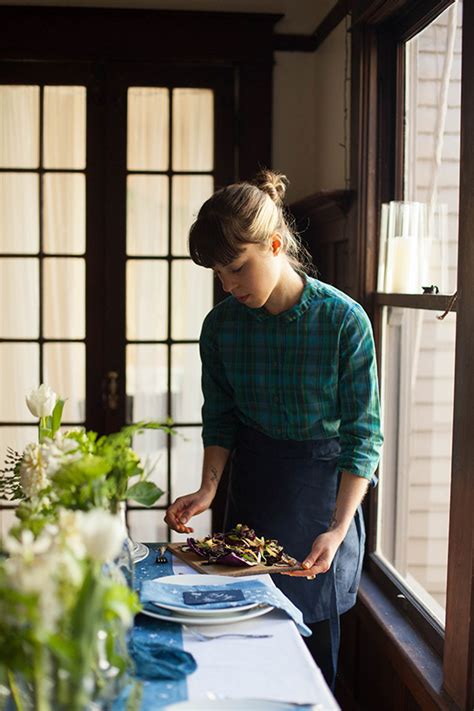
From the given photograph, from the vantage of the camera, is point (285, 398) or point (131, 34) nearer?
point (285, 398)

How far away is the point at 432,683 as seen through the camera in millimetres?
2500

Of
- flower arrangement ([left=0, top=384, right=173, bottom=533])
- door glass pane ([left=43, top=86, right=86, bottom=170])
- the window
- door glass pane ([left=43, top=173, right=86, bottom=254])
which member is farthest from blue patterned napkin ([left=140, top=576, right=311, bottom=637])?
door glass pane ([left=43, top=86, right=86, bottom=170])

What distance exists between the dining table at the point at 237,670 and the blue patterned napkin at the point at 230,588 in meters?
0.02

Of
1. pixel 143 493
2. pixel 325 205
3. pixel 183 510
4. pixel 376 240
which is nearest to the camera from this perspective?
pixel 143 493

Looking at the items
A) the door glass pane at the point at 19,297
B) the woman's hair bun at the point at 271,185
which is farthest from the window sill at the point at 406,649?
the door glass pane at the point at 19,297

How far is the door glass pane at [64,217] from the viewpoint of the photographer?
4.26 m

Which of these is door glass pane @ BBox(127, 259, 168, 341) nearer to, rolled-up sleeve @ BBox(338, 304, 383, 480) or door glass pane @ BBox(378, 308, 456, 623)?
door glass pane @ BBox(378, 308, 456, 623)

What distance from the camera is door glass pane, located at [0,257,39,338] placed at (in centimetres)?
427

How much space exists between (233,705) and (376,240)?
7.12 feet

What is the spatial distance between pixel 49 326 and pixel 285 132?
4.34ft

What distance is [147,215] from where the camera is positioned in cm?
426

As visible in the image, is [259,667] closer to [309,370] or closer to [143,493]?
[143,493]

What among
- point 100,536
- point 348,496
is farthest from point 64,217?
point 100,536

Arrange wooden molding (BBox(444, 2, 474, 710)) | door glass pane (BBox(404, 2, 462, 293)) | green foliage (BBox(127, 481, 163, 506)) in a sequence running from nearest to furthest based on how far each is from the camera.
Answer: green foliage (BBox(127, 481, 163, 506)), wooden molding (BBox(444, 2, 474, 710)), door glass pane (BBox(404, 2, 462, 293))
